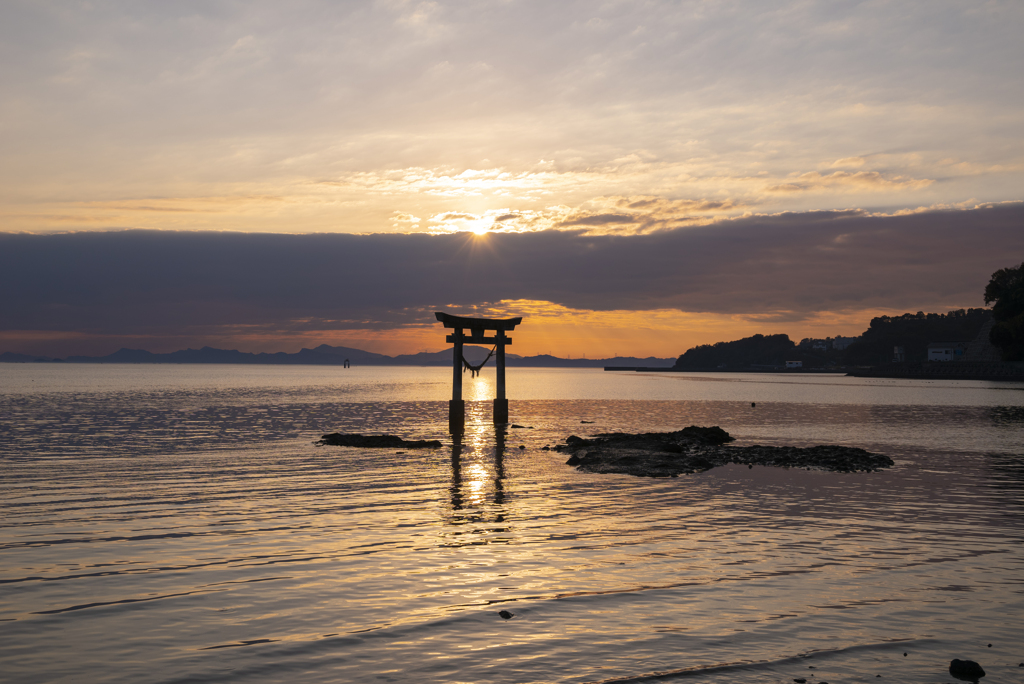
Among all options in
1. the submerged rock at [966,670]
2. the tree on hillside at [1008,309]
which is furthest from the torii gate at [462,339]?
the tree on hillside at [1008,309]

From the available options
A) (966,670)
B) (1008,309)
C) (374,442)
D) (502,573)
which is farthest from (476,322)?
(1008,309)

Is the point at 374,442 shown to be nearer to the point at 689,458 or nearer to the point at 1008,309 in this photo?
the point at 689,458

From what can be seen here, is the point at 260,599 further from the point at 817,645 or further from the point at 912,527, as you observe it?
the point at 912,527

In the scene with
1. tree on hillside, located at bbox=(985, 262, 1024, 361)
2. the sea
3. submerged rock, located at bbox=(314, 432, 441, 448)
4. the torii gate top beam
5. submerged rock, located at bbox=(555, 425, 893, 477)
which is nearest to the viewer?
the sea

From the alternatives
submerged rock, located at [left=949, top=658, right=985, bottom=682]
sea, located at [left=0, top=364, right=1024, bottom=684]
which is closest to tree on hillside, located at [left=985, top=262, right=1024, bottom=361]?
sea, located at [left=0, top=364, right=1024, bottom=684]

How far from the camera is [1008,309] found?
11475 centimetres

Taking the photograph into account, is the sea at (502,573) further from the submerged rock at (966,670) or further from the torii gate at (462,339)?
the torii gate at (462,339)

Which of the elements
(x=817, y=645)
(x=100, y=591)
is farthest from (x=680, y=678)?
(x=100, y=591)

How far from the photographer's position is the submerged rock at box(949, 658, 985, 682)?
6.90 m

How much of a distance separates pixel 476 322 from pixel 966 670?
32358 millimetres

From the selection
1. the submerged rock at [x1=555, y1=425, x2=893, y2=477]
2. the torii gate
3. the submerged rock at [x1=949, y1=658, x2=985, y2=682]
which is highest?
the torii gate

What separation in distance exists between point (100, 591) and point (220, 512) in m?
5.97

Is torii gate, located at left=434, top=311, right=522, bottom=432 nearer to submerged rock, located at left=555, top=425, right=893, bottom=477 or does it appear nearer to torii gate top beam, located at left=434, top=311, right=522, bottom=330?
torii gate top beam, located at left=434, top=311, right=522, bottom=330

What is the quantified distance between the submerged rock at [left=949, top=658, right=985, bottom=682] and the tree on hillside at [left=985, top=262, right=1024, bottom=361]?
123386 millimetres
